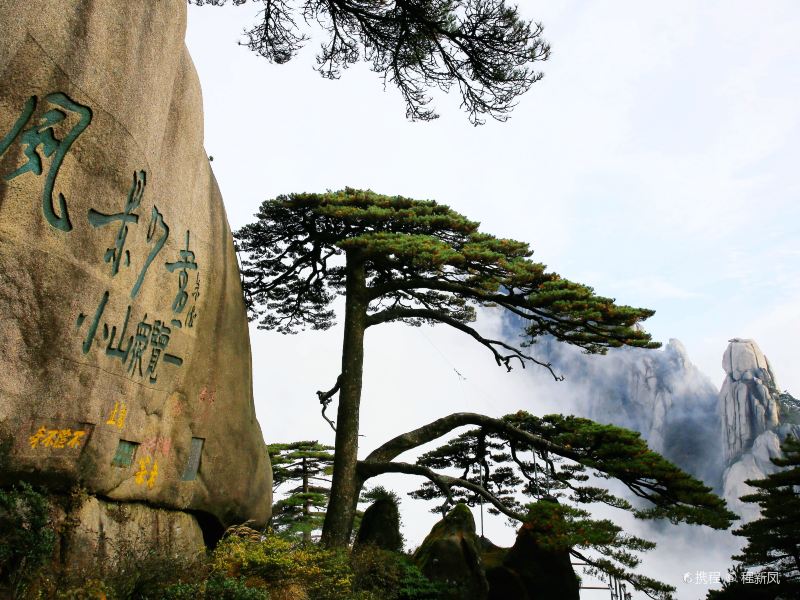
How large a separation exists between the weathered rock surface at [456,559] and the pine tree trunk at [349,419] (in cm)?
140

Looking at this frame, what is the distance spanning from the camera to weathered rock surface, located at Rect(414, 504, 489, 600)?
927 cm

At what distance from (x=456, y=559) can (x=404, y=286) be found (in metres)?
4.72

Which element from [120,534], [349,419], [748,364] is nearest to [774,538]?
[349,419]

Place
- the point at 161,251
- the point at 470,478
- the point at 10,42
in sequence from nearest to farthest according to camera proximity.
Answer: the point at 10,42
the point at 161,251
the point at 470,478

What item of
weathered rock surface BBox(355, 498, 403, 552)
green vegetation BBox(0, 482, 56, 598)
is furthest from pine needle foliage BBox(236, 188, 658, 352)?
green vegetation BBox(0, 482, 56, 598)

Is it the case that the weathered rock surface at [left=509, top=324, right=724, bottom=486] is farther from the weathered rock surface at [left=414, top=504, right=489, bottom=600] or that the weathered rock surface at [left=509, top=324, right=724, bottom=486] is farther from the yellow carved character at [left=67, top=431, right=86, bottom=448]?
the yellow carved character at [left=67, top=431, right=86, bottom=448]

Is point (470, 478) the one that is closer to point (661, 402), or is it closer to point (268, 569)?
point (268, 569)

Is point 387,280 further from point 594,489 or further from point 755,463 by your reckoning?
point 755,463

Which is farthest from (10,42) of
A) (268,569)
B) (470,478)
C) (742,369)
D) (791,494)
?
(742,369)

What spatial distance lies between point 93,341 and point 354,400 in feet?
20.4

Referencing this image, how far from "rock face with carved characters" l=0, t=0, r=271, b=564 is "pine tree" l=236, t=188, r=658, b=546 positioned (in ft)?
11.2

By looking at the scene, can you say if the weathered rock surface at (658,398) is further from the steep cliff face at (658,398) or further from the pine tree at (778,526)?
the pine tree at (778,526)

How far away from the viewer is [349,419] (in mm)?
10375

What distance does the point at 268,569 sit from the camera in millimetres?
6156
